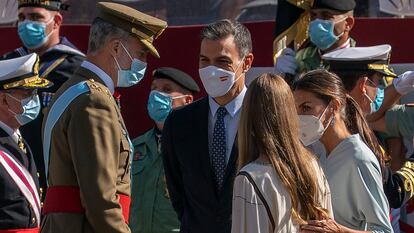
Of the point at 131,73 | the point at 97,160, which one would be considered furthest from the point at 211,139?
the point at 97,160

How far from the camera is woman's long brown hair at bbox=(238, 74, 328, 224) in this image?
4.27m

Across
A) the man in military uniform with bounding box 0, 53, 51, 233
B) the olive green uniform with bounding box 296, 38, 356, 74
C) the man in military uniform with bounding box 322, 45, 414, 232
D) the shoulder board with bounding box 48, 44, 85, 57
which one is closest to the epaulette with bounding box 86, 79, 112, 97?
the man in military uniform with bounding box 0, 53, 51, 233

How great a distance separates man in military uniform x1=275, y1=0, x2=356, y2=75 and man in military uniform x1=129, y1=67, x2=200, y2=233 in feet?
2.75

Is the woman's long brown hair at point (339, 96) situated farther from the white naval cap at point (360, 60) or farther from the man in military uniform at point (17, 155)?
the man in military uniform at point (17, 155)

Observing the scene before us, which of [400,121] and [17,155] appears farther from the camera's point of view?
[400,121]

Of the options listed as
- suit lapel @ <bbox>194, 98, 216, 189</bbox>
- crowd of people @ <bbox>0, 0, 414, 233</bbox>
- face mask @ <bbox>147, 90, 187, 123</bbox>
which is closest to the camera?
crowd of people @ <bbox>0, 0, 414, 233</bbox>

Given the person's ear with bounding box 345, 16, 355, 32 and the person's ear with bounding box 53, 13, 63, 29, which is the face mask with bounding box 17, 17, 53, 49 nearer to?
the person's ear with bounding box 53, 13, 63, 29

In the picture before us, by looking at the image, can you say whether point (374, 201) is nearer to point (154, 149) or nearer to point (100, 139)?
point (100, 139)

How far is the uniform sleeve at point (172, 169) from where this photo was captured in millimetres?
5973

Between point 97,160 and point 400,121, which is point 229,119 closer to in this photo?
point 97,160

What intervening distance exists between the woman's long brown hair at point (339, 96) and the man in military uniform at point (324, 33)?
198cm

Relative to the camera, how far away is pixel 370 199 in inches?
186

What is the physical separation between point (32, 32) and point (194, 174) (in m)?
2.95

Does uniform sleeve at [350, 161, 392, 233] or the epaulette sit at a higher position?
the epaulette
